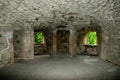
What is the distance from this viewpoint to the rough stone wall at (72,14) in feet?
16.1

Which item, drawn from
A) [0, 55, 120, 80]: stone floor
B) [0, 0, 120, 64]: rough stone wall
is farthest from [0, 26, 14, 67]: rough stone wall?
[0, 55, 120, 80]: stone floor

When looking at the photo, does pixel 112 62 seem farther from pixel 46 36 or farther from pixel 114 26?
pixel 46 36

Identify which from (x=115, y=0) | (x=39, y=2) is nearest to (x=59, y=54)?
(x=39, y=2)

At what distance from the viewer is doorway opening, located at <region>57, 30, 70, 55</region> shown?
10.2 meters

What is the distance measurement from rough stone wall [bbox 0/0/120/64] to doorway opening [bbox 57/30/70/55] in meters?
1.08

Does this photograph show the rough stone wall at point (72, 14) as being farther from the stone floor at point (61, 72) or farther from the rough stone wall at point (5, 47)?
the stone floor at point (61, 72)

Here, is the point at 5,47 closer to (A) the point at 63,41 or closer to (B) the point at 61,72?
(B) the point at 61,72

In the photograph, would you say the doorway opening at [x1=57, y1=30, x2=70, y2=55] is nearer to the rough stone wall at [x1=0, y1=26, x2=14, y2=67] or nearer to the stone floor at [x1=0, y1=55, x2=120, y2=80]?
the rough stone wall at [x1=0, y1=26, x2=14, y2=67]

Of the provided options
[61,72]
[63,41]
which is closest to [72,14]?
[61,72]

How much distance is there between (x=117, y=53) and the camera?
6086 mm

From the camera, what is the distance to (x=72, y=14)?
704 cm

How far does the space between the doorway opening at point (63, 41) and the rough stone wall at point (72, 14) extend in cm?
108

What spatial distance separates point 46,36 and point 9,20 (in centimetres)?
434

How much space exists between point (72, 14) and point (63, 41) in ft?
12.1
